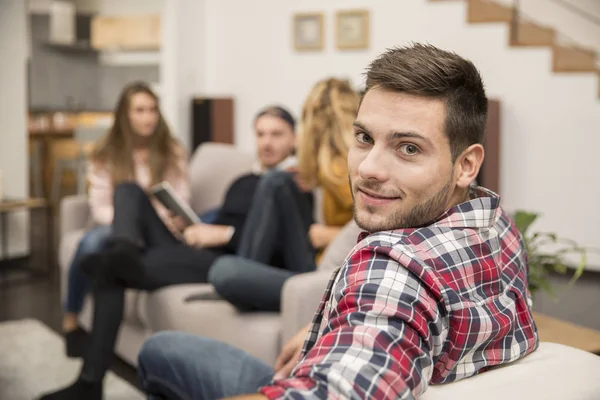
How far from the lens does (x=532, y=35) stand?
17.3ft

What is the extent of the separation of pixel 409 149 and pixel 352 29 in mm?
5349

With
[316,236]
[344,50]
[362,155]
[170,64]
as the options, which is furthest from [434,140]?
[170,64]

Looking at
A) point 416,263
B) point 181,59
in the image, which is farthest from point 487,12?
point 416,263

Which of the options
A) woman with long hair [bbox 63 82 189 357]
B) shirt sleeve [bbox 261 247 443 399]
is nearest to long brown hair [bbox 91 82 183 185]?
woman with long hair [bbox 63 82 189 357]

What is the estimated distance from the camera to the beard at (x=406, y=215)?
39.6 inches

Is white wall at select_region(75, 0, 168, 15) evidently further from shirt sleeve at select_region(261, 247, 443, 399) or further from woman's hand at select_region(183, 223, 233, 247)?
shirt sleeve at select_region(261, 247, 443, 399)

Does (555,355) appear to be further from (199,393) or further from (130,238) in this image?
(130,238)

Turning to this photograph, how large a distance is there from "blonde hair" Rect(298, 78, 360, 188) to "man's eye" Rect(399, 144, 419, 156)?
1652 millimetres

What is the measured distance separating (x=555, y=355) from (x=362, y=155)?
1.34 feet

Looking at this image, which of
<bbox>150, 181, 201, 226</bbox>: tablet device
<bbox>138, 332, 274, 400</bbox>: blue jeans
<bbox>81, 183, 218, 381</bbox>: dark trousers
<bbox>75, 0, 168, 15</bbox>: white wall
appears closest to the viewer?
<bbox>138, 332, 274, 400</bbox>: blue jeans

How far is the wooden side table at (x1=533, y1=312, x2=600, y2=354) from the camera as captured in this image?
188 centimetres

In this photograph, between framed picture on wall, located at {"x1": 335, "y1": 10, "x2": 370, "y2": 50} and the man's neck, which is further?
framed picture on wall, located at {"x1": 335, "y1": 10, "x2": 370, "y2": 50}

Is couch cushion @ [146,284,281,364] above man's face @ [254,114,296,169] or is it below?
below


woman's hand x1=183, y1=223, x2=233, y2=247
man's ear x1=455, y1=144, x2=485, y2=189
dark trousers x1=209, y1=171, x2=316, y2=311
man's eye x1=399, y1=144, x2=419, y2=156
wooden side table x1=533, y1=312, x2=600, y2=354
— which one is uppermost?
man's eye x1=399, y1=144, x2=419, y2=156
